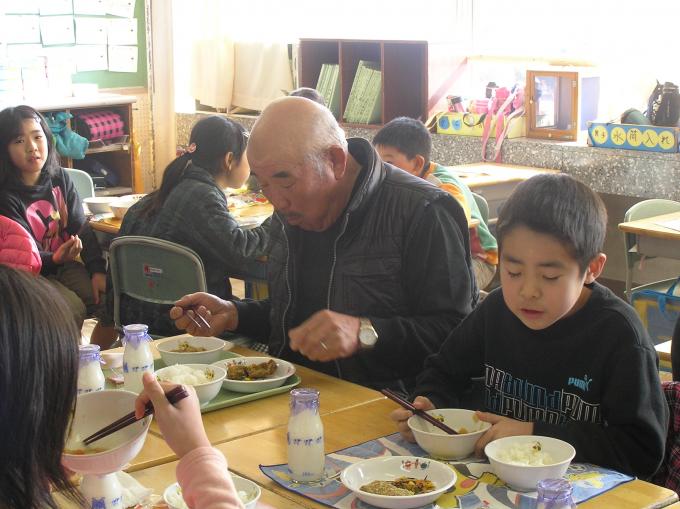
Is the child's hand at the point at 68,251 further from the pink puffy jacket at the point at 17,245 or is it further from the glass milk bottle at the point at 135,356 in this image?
the glass milk bottle at the point at 135,356

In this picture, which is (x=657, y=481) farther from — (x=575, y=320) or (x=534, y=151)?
(x=534, y=151)

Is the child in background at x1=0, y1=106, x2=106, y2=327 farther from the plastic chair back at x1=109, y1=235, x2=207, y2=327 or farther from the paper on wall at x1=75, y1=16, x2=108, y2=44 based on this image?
the paper on wall at x1=75, y1=16, x2=108, y2=44

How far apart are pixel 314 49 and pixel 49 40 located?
1.85 metres

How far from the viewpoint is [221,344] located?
8.20ft

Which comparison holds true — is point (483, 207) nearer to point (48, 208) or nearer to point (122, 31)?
point (48, 208)

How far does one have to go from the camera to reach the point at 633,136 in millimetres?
4938

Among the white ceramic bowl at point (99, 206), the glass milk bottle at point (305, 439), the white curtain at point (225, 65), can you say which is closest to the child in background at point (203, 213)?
the white ceramic bowl at point (99, 206)

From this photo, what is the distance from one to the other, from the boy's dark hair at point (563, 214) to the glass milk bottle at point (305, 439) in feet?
1.79

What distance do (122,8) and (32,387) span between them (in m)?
6.33

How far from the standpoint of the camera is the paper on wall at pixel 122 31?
7.09 meters

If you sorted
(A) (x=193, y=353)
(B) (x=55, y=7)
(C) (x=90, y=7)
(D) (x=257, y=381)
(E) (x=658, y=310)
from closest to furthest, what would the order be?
1. (D) (x=257, y=381)
2. (A) (x=193, y=353)
3. (E) (x=658, y=310)
4. (B) (x=55, y=7)
5. (C) (x=90, y=7)

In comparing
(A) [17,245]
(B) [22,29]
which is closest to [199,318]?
(A) [17,245]

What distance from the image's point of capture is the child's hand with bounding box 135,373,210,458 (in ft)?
4.55

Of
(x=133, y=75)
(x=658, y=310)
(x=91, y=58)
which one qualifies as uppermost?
(x=91, y=58)
